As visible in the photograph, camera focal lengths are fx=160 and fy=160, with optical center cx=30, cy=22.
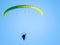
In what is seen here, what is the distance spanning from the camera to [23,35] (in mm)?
7797

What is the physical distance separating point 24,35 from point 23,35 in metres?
0.06

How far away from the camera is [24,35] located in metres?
7.77
